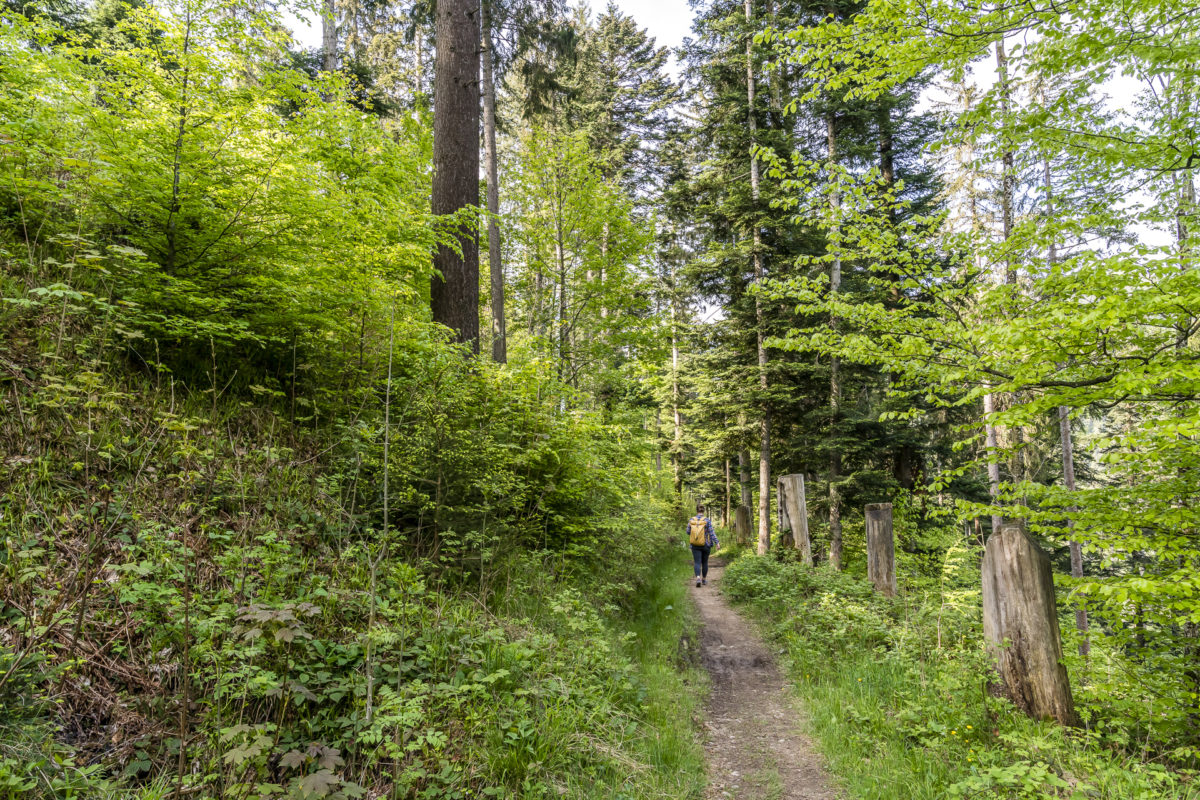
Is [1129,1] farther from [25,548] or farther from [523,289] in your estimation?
[523,289]

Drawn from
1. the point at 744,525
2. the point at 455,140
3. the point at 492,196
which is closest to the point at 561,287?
the point at 492,196

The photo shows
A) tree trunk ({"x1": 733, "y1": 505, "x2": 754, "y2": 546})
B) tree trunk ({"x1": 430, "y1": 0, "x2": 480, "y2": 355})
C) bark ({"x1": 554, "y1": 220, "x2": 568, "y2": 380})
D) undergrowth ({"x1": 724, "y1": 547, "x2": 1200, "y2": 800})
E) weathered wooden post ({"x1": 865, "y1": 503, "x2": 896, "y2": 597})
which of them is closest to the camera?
undergrowth ({"x1": 724, "y1": 547, "x2": 1200, "y2": 800})

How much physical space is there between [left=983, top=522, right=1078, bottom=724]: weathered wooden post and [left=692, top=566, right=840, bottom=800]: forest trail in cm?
177

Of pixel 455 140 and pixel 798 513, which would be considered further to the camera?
pixel 798 513

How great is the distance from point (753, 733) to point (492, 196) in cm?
1282

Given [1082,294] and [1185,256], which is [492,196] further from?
[1185,256]

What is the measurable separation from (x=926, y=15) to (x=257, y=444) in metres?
6.62

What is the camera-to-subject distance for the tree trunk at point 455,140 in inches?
269

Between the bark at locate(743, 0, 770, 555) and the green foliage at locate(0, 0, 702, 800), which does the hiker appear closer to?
the bark at locate(743, 0, 770, 555)

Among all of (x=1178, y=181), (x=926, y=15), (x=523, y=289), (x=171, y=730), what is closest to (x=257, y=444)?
(x=171, y=730)

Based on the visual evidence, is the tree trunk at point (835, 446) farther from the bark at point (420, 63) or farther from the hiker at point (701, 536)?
the bark at point (420, 63)

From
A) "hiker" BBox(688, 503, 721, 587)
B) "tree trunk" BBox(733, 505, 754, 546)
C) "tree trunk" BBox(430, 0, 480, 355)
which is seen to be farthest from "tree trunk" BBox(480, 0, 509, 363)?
"tree trunk" BBox(733, 505, 754, 546)

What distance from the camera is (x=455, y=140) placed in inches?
271

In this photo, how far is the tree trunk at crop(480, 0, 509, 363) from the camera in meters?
11.1
